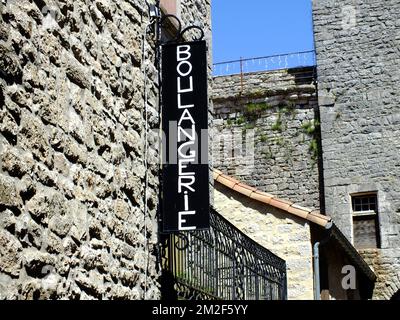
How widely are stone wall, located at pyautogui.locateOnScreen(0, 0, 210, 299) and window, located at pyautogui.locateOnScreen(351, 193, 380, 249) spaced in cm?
1080

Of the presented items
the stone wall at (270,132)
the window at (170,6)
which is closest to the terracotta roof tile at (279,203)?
the stone wall at (270,132)

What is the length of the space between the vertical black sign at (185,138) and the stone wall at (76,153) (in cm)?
14

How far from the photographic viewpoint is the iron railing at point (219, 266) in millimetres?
6926

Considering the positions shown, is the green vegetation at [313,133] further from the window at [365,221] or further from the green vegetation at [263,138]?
the window at [365,221]

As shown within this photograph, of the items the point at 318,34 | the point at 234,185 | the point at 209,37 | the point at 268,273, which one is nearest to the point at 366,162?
the point at 318,34

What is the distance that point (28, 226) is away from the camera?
446 centimetres

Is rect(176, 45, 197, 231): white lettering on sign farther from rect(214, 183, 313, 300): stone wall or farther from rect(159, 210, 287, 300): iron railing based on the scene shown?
rect(214, 183, 313, 300): stone wall

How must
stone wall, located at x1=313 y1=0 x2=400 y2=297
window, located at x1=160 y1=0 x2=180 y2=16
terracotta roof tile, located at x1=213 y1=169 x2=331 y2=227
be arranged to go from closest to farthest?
window, located at x1=160 y1=0 x2=180 y2=16
terracotta roof tile, located at x1=213 y1=169 x2=331 y2=227
stone wall, located at x1=313 y1=0 x2=400 y2=297

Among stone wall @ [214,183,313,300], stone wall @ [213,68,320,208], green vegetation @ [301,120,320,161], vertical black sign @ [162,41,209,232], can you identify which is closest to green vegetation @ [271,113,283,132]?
stone wall @ [213,68,320,208]

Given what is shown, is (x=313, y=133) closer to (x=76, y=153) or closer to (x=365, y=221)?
(x=365, y=221)

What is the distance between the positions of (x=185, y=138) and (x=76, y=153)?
1517 mm

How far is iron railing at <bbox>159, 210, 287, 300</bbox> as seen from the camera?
6926mm

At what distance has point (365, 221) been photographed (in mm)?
16750
